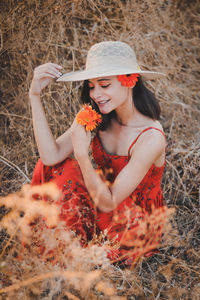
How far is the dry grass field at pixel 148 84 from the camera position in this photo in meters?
1.75

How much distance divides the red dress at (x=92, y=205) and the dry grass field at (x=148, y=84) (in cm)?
11

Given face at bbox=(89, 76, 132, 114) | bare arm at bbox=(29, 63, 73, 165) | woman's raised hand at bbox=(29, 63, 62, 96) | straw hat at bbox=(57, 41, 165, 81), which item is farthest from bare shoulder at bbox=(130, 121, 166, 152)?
woman's raised hand at bbox=(29, 63, 62, 96)

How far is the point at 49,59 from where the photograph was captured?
272 cm

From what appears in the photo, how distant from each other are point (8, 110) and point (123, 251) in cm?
176

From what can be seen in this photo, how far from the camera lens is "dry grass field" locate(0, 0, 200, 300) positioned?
1749 mm

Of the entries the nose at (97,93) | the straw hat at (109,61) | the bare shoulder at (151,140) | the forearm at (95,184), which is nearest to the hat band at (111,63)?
the straw hat at (109,61)

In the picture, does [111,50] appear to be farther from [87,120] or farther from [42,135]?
[42,135]

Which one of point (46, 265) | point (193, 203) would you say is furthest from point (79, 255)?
point (193, 203)

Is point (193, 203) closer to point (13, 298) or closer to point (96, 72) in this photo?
point (96, 72)

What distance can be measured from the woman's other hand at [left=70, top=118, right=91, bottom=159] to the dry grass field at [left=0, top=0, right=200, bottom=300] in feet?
1.14

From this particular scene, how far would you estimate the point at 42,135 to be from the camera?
1820mm

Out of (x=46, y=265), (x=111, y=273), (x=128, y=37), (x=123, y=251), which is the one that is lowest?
(x=123, y=251)

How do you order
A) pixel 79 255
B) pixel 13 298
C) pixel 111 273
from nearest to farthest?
pixel 13 298 → pixel 79 255 → pixel 111 273

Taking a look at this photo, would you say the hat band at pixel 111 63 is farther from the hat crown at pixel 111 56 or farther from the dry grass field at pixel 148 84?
the dry grass field at pixel 148 84
